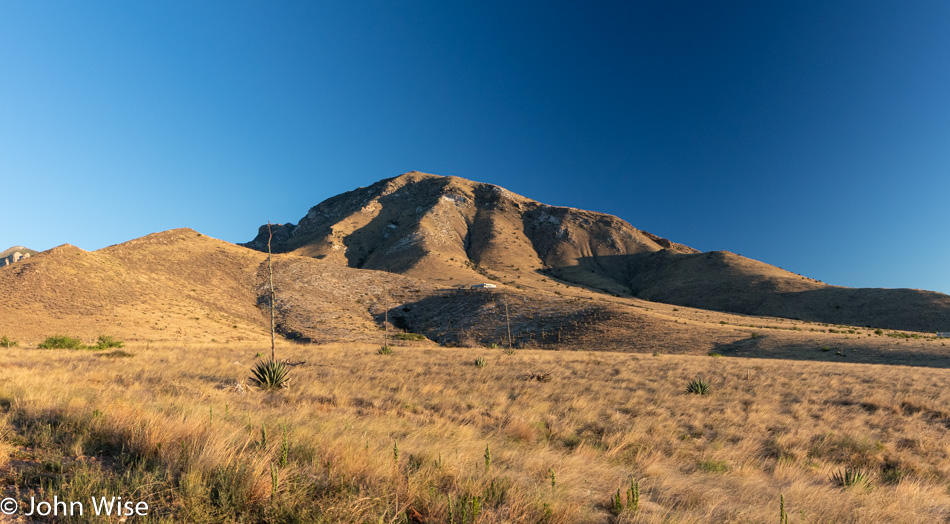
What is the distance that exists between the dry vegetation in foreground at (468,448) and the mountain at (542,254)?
62074 mm

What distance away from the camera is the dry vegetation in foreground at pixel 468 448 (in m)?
3.47

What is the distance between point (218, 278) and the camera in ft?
185

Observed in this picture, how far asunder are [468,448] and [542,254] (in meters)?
109

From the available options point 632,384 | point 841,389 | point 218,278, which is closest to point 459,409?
Result: point 632,384

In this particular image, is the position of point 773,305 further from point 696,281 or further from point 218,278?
point 218,278

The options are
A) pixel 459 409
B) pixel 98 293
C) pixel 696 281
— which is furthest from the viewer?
pixel 696 281

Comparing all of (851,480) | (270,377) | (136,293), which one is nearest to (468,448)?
(851,480)

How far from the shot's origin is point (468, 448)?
230 inches

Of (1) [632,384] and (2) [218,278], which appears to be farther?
(2) [218,278]

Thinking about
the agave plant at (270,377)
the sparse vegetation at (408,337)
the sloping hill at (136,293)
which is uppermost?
the sloping hill at (136,293)

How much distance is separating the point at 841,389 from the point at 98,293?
5903 centimetres

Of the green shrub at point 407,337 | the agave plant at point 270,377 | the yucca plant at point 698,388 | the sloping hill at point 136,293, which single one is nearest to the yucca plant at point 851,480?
the yucca plant at point 698,388

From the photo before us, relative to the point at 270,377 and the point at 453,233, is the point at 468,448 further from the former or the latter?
the point at 453,233

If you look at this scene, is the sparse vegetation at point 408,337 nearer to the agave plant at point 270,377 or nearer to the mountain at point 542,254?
the mountain at point 542,254
